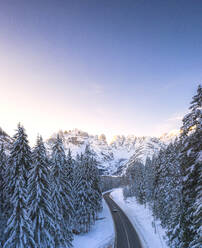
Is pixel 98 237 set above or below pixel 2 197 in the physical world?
below

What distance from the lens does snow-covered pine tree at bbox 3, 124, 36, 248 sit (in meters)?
15.1

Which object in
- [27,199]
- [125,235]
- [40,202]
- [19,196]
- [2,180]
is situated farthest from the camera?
[125,235]

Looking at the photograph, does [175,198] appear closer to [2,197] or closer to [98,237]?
[98,237]

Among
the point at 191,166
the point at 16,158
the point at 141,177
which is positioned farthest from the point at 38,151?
the point at 141,177

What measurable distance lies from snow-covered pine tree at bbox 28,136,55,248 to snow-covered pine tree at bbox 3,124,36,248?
100 centimetres

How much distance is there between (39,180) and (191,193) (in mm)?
15510

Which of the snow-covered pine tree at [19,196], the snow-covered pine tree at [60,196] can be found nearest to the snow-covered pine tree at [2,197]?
the snow-covered pine tree at [19,196]

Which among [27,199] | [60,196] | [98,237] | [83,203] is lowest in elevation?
[98,237]

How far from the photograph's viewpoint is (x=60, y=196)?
892 inches

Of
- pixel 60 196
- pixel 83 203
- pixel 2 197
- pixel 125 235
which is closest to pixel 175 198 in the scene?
pixel 60 196

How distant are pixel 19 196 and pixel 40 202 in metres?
3.07

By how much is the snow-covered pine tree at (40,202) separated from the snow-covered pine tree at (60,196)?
2866 millimetres

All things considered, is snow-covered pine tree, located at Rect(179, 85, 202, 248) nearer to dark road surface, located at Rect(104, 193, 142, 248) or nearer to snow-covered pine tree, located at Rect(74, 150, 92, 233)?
dark road surface, located at Rect(104, 193, 142, 248)

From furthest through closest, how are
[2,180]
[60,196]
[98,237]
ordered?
1. [98,237]
2. [60,196]
3. [2,180]
